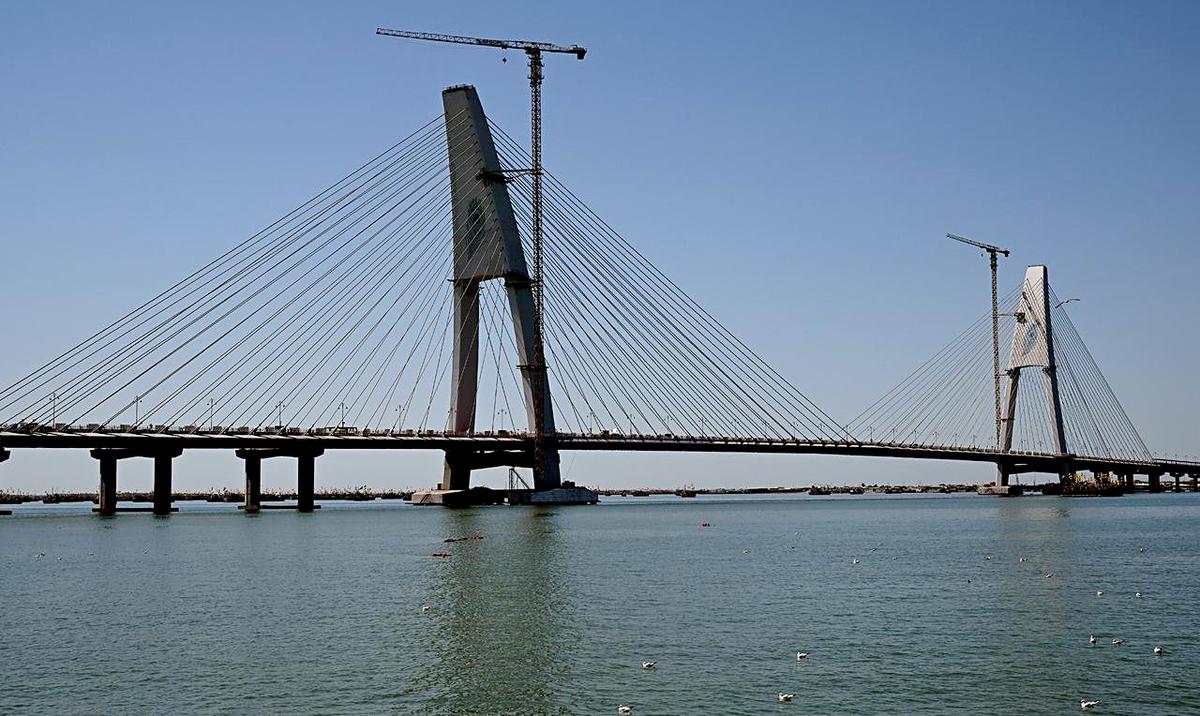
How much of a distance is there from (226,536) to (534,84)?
188ft

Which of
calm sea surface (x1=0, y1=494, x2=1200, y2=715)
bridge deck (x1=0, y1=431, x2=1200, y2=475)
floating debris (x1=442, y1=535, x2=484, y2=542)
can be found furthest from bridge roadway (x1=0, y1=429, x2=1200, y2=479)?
floating debris (x1=442, y1=535, x2=484, y2=542)

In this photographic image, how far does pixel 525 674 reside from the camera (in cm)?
2519

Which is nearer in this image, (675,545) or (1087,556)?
(1087,556)

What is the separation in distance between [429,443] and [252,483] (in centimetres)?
1939

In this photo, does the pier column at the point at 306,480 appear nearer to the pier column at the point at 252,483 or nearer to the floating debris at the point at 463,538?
the pier column at the point at 252,483

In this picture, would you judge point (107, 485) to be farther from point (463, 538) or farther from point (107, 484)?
point (463, 538)

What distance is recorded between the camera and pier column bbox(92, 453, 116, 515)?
320 feet

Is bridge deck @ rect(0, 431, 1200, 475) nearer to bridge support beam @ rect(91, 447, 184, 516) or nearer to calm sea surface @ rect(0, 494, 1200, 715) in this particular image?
bridge support beam @ rect(91, 447, 184, 516)

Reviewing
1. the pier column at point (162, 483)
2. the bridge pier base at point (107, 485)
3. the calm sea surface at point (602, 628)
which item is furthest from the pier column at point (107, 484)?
the calm sea surface at point (602, 628)

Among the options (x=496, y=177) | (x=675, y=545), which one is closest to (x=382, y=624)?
(x=675, y=545)

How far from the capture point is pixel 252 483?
10662 cm

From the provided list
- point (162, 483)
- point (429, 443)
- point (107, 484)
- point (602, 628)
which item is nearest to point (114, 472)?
point (107, 484)

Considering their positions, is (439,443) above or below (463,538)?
above

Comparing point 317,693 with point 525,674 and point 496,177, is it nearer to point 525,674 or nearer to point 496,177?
point 525,674
